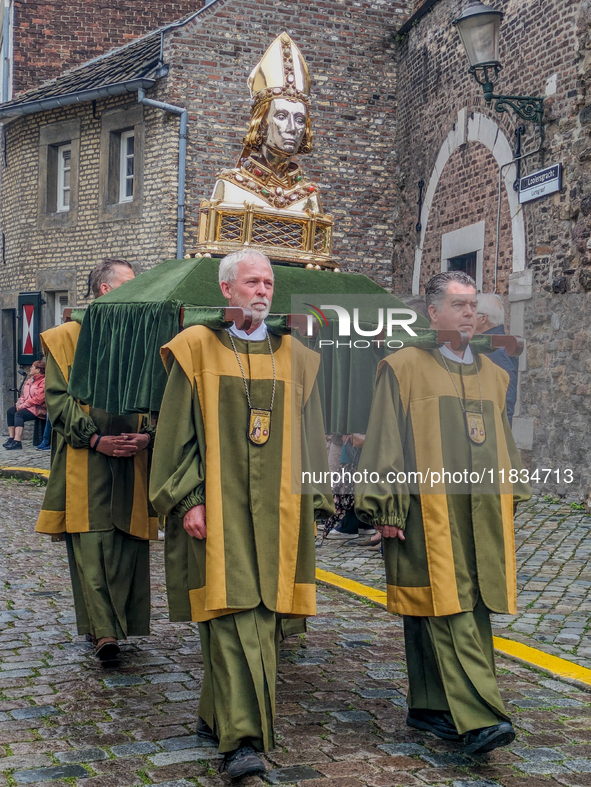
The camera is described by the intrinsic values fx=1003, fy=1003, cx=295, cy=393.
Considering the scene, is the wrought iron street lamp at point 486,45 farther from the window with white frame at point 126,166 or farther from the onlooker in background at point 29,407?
the onlooker in background at point 29,407

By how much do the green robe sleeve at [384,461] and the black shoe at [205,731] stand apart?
0.97m

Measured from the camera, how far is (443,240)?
13352mm

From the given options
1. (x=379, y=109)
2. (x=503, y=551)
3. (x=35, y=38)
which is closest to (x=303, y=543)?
(x=503, y=551)

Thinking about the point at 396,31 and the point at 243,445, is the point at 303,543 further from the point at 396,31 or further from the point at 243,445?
the point at 396,31

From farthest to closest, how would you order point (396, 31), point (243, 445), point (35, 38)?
point (35, 38), point (396, 31), point (243, 445)

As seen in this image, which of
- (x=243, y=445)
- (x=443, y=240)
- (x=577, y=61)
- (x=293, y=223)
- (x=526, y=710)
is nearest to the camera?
(x=243, y=445)

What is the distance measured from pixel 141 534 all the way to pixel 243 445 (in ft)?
5.13

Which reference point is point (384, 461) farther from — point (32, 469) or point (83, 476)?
point (32, 469)

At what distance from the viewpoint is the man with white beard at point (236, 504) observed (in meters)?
3.48

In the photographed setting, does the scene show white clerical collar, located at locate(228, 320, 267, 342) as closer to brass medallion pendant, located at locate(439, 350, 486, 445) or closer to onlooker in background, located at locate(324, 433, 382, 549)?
brass medallion pendant, located at locate(439, 350, 486, 445)

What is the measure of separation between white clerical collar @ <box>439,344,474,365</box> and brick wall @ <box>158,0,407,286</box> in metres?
11.7

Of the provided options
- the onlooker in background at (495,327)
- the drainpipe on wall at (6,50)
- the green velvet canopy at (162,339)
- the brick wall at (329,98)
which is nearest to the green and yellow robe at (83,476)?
the green velvet canopy at (162,339)

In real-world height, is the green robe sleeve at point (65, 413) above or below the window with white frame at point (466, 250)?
below

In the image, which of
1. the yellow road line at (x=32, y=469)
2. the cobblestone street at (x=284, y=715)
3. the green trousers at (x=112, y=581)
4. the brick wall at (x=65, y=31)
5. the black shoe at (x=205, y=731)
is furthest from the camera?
the brick wall at (x=65, y=31)
